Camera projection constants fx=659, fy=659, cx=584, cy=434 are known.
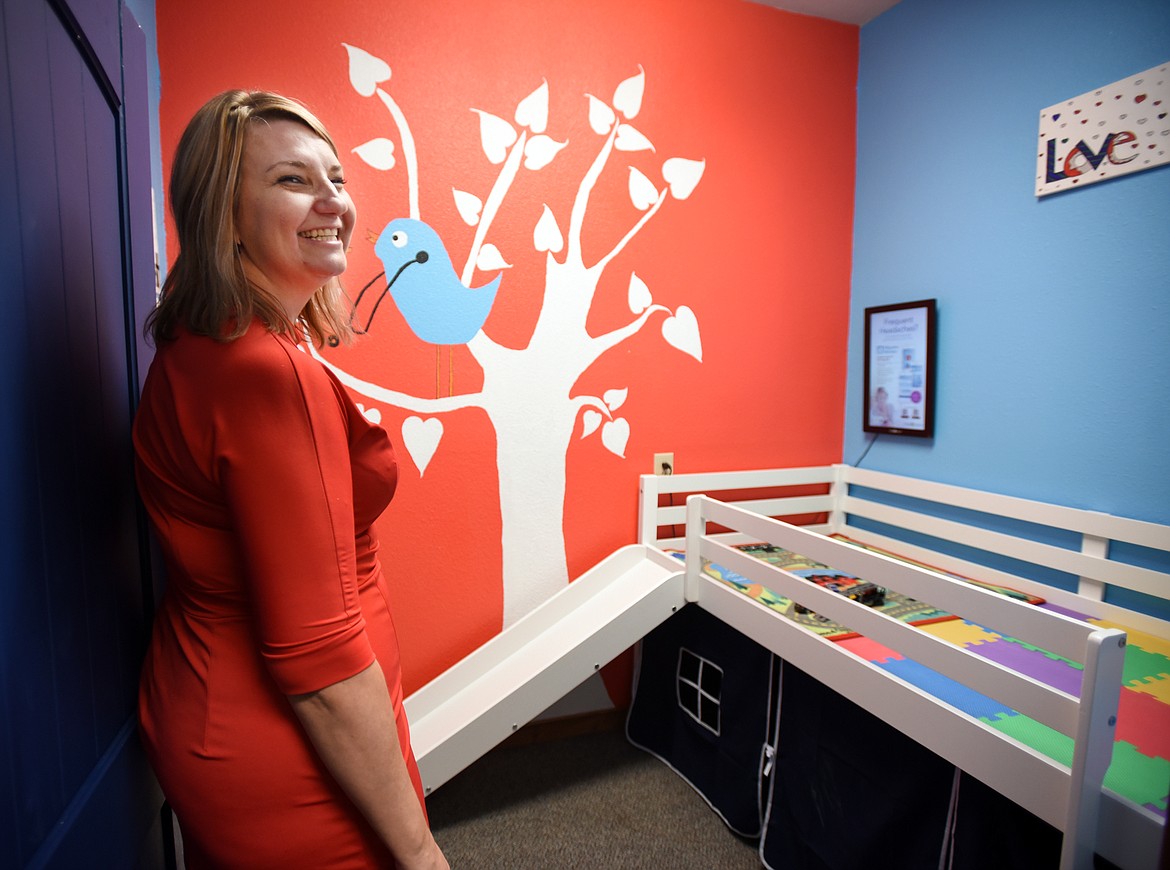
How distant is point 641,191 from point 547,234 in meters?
0.36

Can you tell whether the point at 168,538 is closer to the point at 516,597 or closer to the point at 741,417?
the point at 516,597

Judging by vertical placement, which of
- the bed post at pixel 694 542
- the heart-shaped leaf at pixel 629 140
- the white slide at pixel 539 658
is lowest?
the white slide at pixel 539 658

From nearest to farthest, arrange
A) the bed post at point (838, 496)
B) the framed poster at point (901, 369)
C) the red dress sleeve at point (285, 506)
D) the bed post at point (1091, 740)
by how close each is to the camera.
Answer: the red dress sleeve at point (285, 506) < the bed post at point (1091, 740) < the framed poster at point (901, 369) < the bed post at point (838, 496)

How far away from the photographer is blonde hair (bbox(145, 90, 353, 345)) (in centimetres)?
67

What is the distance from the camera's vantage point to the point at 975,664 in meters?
1.15

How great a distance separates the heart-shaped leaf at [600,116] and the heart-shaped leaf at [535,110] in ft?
0.47

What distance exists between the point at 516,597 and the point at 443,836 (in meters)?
0.69

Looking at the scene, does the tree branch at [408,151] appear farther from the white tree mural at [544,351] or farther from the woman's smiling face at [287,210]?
the woman's smiling face at [287,210]

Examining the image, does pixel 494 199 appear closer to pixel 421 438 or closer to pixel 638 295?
pixel 638 295

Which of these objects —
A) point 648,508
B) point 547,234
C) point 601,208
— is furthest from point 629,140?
point 648,508

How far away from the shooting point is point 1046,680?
1.36 metres

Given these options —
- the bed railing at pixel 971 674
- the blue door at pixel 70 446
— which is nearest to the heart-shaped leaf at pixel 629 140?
the bed railing at pixel 971 674

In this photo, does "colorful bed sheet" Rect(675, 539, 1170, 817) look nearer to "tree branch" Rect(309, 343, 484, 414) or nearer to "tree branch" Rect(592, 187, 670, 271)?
"tree branch" Rect(309, 343, 484, 414)

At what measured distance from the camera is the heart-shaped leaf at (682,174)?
7.22 ft
